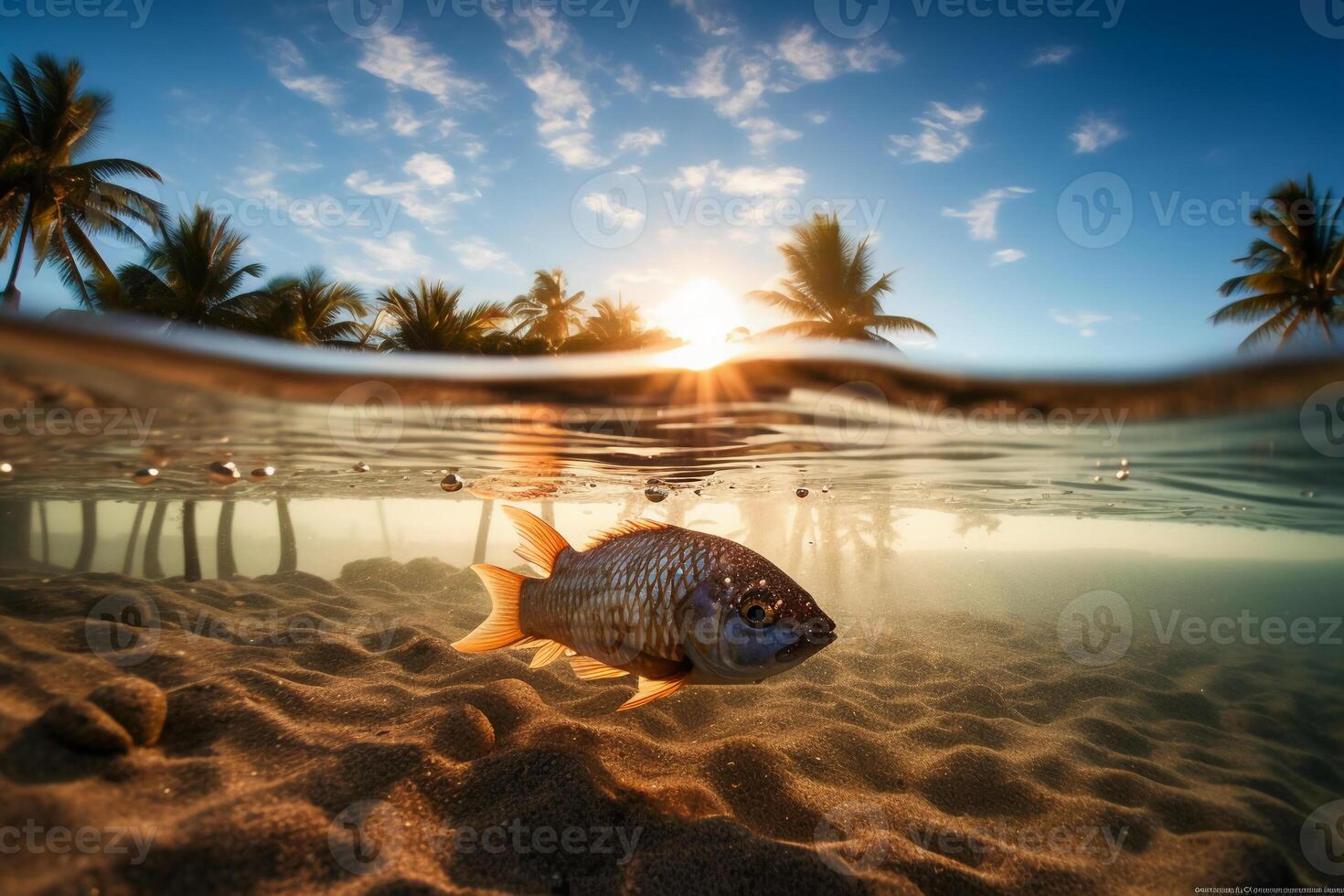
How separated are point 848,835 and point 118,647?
6053mm

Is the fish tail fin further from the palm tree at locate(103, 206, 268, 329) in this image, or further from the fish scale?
the palm tree at locate(103, 206, 268, 329)

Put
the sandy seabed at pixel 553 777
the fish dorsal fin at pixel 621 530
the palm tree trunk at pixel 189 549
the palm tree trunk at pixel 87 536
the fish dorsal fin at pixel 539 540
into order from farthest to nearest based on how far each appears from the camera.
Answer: the palm tree trunk at pixel 87 536
the palm tree trunk at pixel 189 549
the fish dorsal fin at pixel 539 540
the fish dorsal fin at pixel 621 530
the sandy seabed at pixel 553 777

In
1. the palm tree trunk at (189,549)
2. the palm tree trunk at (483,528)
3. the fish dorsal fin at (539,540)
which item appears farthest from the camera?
the palm tree trunk at (483,528)

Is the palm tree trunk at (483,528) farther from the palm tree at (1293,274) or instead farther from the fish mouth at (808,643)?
the palm tree at (1293,274)

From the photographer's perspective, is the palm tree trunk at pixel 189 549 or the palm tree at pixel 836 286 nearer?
the palm tree trunk at pixel 189 549

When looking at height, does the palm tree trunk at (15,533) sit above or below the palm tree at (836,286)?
below

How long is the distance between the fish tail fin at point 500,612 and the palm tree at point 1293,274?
29.8 metres

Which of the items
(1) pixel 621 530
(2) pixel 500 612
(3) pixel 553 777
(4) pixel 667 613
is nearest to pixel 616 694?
(2) pixel 500 612

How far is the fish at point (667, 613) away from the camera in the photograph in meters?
3.01

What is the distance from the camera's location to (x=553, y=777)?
134 inches

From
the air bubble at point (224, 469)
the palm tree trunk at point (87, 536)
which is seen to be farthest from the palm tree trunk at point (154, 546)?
the air bubble at point (224, 469)

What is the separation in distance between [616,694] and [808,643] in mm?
3337

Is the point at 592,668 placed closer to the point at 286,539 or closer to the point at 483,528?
the point at 483,528

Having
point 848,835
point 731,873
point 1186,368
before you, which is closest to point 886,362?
point 1186,368
